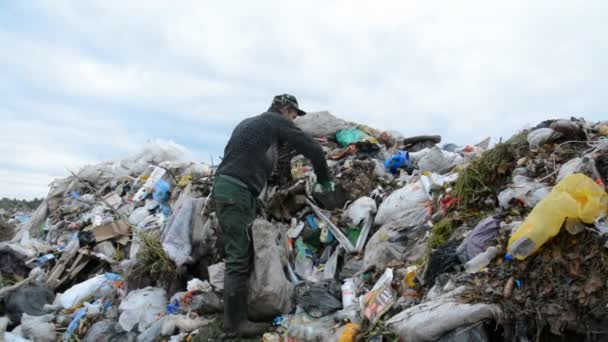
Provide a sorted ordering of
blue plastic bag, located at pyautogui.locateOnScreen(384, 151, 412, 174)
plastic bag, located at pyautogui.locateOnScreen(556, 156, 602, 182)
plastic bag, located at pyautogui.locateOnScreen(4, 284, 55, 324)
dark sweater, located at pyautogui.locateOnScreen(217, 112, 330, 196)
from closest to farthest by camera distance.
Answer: plastic bag, located at pyautogui.locateOnScreen(556, 156, 602, 182)
dark sweater, located at pyautogui.locateOnScreen(217, 112, 330, 196)
plastic bag, located at pyautogui.locateOnScreen(4, 284, 55, 324)
blue plastic bag, located at pyautogui.locateOnScreen(384, 151, 412, 174)

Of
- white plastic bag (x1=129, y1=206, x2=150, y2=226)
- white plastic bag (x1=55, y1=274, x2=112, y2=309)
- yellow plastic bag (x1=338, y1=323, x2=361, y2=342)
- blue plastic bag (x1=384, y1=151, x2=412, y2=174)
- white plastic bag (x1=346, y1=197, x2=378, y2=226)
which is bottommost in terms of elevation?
white plastic bag (x1=55, y1=274, x2=112, y2=309)

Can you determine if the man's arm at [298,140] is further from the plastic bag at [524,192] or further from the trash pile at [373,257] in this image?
the plastic bag at [524,192]

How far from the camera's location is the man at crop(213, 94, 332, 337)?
3.06 meters

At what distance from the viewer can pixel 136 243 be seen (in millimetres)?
4812

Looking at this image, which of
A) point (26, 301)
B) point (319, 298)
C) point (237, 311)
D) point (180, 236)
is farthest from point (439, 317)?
point (26, 301)

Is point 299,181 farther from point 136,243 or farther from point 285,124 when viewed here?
point 136,243

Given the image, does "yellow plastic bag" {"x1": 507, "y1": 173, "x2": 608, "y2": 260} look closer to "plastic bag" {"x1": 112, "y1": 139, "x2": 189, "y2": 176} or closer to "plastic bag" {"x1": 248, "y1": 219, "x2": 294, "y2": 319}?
"plastic bag" {"x1": 248, "y1": 219, "x2": 294, "y2": 319}

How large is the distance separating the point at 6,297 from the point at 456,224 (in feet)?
14.5

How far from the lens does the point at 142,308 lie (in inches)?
150

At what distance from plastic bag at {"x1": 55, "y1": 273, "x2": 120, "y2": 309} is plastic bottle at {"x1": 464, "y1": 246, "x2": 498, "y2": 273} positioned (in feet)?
11.8

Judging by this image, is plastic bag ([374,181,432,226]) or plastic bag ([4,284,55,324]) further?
plastic bag ([4,284,55,324])

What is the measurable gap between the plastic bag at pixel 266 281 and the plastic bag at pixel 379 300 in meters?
0.62

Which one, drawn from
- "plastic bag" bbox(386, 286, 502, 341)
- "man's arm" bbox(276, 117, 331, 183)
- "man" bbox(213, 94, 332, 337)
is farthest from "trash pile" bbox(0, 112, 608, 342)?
"man's arm" bbox(276, 117, 331, 183)

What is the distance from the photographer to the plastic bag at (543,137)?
3415 millimetres
